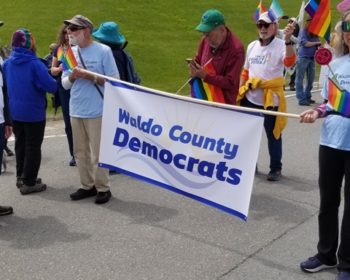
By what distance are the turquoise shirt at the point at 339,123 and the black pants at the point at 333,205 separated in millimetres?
70

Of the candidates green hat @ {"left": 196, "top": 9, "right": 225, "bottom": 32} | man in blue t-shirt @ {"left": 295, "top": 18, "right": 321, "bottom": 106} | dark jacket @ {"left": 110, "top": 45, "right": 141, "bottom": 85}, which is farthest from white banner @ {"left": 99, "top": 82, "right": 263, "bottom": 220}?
man in blue t-shirt @ {"left": 295, "top": 18, "right": 321, "bottom": 106}

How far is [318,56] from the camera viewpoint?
3578 millimetres

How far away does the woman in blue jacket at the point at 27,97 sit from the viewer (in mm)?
5547

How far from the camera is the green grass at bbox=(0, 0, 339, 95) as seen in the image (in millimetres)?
16802

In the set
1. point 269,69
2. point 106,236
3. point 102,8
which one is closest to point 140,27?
point 102,8

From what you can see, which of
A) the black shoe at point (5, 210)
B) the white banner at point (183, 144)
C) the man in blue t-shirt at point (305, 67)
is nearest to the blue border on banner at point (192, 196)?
the white banner at point (183, 144)

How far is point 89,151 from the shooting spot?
5.64m

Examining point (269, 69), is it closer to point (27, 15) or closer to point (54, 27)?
point (54, 27)

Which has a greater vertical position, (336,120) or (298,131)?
(336,120)

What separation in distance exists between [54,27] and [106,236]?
1758 cm

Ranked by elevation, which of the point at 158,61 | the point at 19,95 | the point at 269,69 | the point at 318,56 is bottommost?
the point at 158,61

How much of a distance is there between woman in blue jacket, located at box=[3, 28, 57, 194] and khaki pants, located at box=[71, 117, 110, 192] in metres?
0.53

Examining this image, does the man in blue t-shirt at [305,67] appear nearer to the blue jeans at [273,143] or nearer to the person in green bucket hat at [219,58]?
the blue jeans at [273,143]

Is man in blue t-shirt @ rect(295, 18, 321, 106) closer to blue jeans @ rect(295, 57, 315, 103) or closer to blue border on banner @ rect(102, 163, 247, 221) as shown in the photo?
blue jeans @ rect(295, 57, 315, 103)
